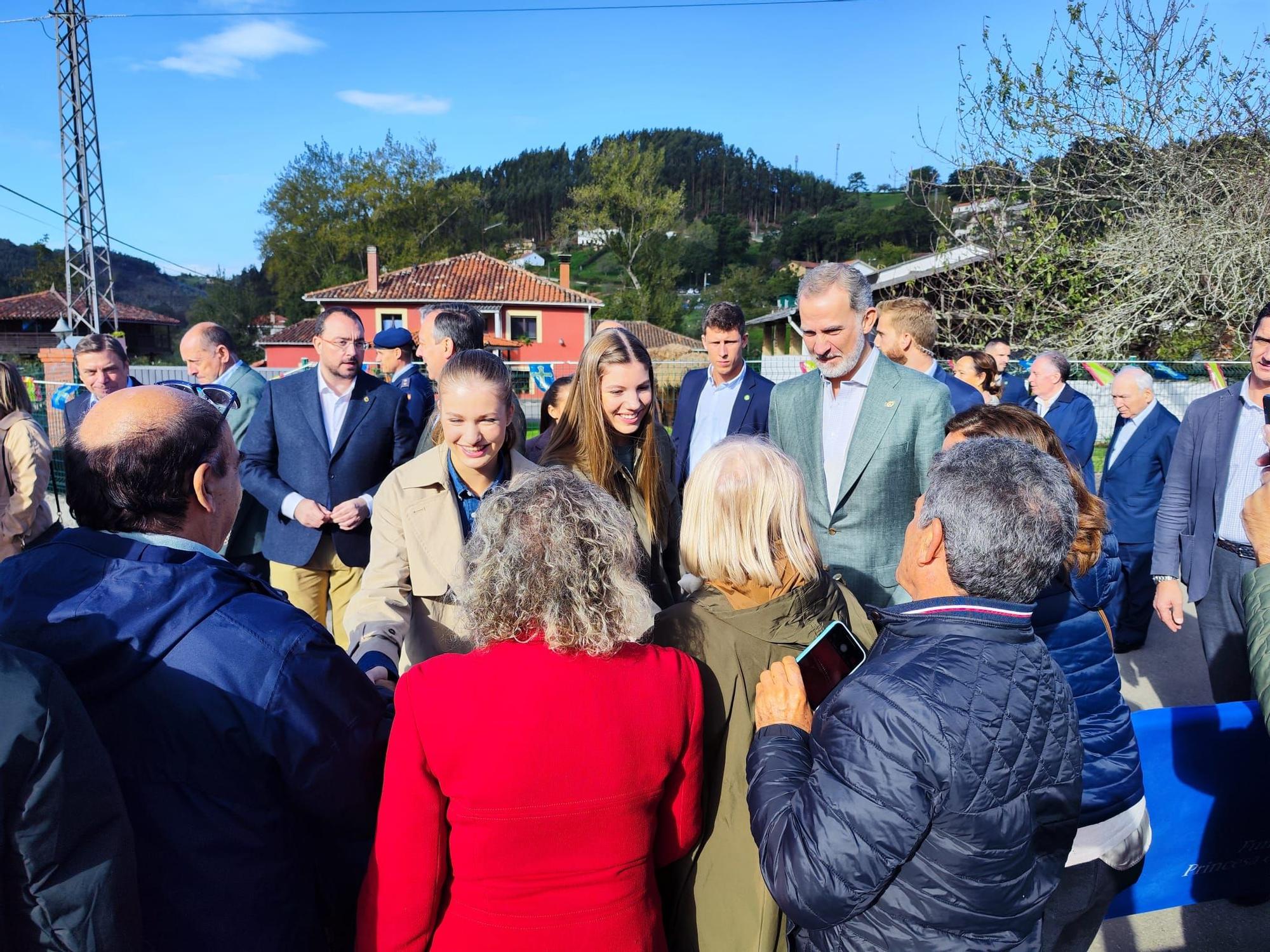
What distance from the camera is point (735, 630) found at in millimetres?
1760

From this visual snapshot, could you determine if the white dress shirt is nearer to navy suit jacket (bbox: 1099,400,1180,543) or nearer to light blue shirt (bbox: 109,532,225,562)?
light blue shirt (bbox: 109,532,225,562)

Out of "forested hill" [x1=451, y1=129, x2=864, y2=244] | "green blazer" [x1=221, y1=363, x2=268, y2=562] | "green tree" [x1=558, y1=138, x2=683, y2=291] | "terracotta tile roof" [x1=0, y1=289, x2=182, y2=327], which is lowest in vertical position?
"green blazer" [x1=221, y1=363, x2=268, y2=562]

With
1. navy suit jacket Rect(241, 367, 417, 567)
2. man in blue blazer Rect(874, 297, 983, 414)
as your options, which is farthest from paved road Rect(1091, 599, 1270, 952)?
navy suit jacket Rect(241, 367, 417, 567)

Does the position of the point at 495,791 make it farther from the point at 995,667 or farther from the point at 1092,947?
the point at 1092,947

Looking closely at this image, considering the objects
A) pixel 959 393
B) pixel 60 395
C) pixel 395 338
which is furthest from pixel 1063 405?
pixel 60 395

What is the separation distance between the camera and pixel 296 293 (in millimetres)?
59656

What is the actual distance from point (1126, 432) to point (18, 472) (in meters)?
6.84

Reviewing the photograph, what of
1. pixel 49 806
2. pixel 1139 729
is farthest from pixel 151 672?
pixel 1139 729

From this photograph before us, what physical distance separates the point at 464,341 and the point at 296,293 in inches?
2416

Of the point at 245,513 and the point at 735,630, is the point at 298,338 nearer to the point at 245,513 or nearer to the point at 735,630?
the point at 245,513

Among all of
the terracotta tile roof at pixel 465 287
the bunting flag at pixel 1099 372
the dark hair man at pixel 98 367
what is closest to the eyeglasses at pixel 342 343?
the dark hair man at pixel 98 367

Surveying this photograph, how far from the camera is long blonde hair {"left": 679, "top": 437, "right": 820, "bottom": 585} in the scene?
1.80 m

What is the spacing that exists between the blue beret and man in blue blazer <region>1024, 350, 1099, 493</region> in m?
4.69

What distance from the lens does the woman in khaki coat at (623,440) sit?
3146 mm
